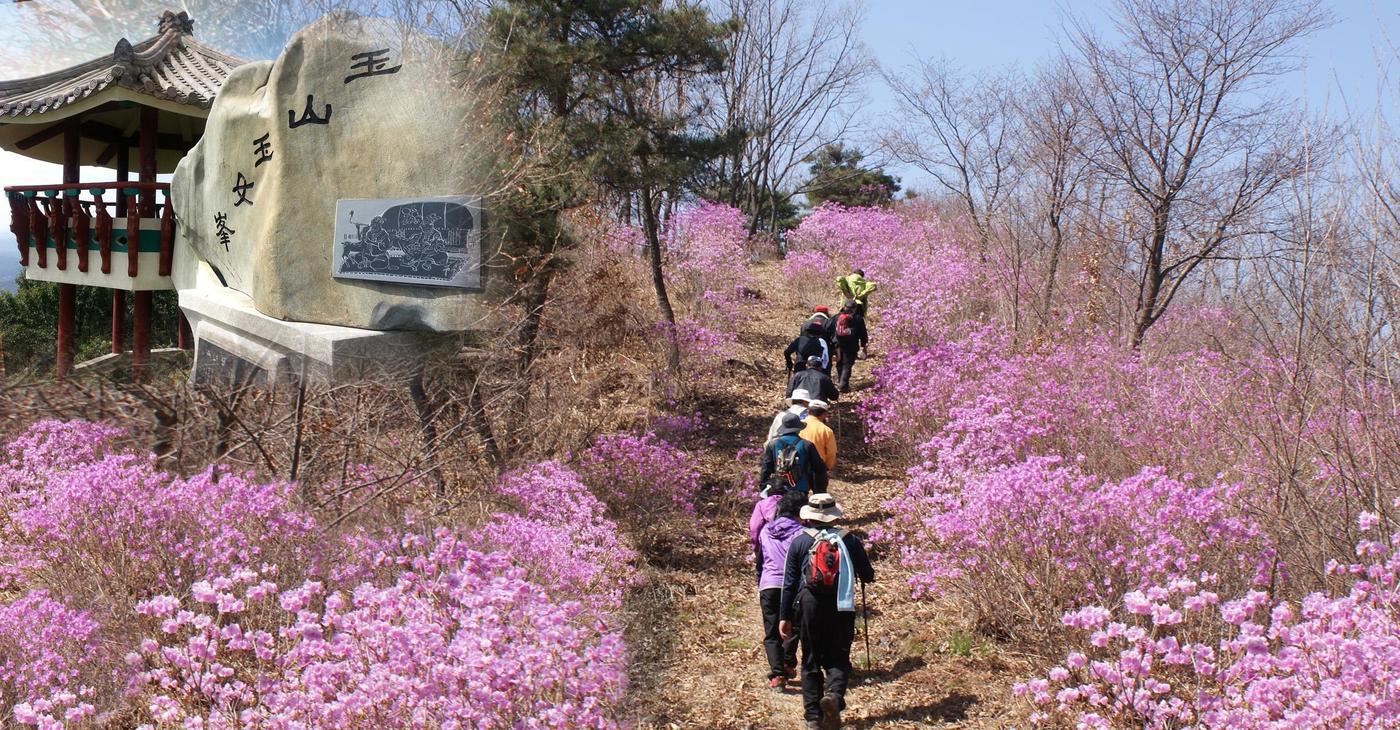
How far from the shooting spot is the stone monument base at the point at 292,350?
235 inches

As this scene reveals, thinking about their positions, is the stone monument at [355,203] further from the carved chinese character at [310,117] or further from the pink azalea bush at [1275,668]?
the pink azalea bush at [1275,668]

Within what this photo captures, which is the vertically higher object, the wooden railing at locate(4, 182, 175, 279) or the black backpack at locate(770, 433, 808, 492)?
the wooden railing at locate(4, 182, 175, 279)

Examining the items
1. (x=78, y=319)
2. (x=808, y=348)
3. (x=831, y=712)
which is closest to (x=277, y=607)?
(x=831, y=712)

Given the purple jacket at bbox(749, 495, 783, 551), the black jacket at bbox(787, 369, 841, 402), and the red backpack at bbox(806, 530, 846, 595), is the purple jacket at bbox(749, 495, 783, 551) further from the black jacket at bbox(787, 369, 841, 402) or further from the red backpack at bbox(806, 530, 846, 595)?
the black jacket at bbox(787, 369, 841, 402)

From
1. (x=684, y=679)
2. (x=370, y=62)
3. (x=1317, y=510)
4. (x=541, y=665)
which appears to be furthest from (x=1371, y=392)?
(x=370, y=62)

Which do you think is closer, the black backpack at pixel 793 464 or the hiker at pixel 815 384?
the black backpack at pixel 793 464

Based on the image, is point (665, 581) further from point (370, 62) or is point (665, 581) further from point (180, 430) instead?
point (370, 62)

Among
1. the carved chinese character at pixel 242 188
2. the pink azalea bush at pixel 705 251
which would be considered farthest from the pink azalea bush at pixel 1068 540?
the pink azalea bush at pixel 705 251

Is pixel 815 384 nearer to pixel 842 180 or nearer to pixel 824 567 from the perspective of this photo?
pixel 824 567

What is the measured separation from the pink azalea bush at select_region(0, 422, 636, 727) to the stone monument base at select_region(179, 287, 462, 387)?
0.91 meters

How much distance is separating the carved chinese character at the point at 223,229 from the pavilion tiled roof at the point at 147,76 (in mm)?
1337

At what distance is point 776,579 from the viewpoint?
195 inches

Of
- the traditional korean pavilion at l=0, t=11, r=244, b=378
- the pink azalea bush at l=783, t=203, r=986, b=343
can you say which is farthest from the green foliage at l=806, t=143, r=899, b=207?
the traditional korean pavilion at l=0, t=11, r=244, b=378

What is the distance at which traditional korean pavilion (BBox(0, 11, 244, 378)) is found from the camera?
25.5ft
